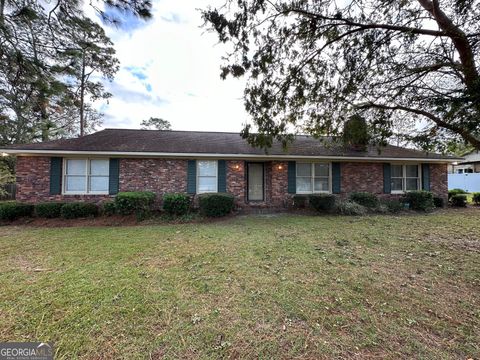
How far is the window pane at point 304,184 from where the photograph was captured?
416 inches

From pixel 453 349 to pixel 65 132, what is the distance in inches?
1040

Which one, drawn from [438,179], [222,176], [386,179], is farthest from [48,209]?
[438,179]

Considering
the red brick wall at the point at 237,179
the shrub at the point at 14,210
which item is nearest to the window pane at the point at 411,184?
the red brick wall at the point at 237,179

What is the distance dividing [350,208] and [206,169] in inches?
253

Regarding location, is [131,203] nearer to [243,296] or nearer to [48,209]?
[48,209]

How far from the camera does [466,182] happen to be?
65.5 feet

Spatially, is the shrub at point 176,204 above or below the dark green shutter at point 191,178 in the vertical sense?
below

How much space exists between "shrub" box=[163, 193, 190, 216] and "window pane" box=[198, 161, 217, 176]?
5.50ft

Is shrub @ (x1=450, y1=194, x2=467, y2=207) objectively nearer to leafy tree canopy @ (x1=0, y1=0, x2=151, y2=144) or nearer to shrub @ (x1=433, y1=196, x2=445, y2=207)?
shrub @ (x1=433, y1=196, x2=445, y2=207)

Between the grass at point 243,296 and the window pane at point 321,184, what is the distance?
503 centimetres

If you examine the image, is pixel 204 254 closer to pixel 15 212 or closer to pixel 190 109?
pixel 15 212

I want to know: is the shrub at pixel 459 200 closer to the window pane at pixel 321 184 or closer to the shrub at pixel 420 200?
the shrub at pixel 420 200

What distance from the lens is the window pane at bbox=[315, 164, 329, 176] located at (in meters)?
10.7

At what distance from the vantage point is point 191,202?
30.6ft
